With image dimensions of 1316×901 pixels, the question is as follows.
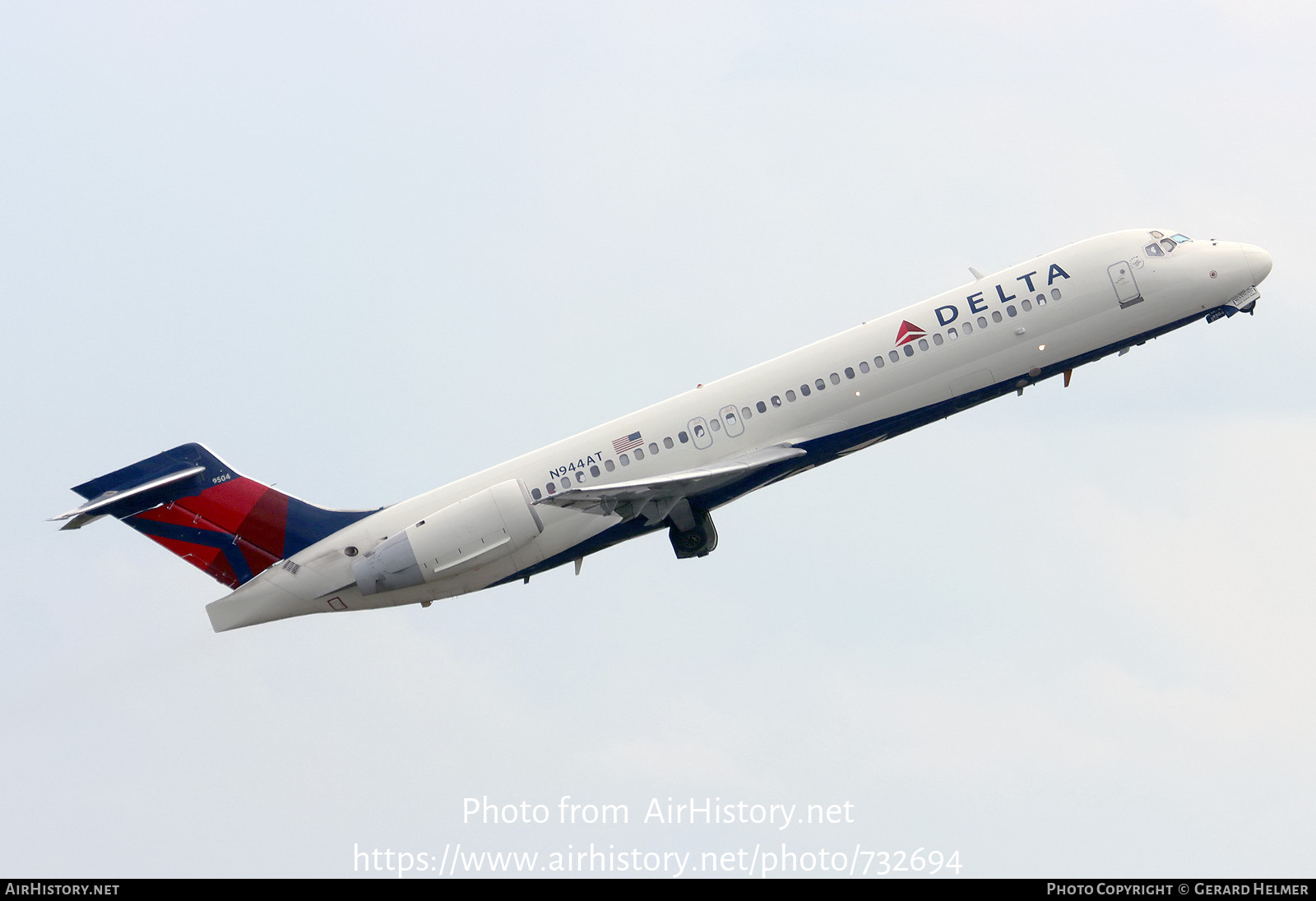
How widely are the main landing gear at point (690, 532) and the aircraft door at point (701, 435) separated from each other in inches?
63.6

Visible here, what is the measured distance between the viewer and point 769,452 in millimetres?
33875

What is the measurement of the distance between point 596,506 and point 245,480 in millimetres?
10103

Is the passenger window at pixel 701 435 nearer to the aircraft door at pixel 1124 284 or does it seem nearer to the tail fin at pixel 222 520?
the tail fin at pixel 222 520

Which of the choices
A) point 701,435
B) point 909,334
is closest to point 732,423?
point 701,435

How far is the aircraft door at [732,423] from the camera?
34250mm

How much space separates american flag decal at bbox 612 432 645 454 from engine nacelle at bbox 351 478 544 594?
2669 mm

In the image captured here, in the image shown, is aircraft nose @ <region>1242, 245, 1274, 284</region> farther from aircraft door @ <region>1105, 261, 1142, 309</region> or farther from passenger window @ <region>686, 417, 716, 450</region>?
passenger window @ <region>686, 417, 716, 450</region>

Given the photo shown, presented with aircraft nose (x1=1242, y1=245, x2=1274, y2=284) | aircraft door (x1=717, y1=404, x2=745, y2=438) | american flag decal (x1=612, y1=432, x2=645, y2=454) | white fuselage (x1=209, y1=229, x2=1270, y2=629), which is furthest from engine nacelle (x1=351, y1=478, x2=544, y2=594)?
aircraft nose (x1=1242, y1=245, x2=1274, y2=284)

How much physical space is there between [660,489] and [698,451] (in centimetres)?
158

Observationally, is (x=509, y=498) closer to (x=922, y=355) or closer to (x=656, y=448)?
(x=656, y=448)

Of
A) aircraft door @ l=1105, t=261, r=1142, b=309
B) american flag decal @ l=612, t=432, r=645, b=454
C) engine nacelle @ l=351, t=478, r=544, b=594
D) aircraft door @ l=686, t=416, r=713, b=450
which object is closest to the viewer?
engine nacelle @ l=351, t=478, r=544, b=594

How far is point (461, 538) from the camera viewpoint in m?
33.9

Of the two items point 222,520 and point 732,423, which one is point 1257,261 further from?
point 222,520

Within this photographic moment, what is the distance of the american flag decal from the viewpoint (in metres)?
34.8
